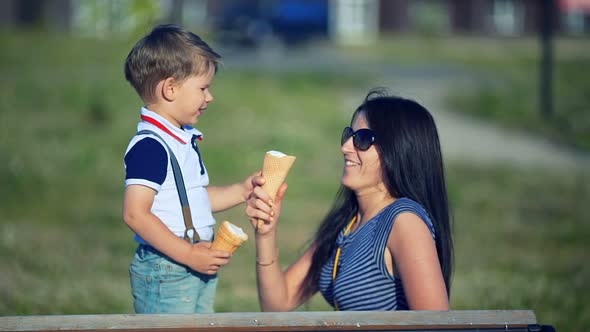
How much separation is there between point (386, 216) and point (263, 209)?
0.39m

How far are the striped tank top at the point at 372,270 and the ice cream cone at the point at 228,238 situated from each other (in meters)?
0.40

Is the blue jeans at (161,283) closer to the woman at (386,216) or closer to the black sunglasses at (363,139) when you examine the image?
the woman at (386,216)

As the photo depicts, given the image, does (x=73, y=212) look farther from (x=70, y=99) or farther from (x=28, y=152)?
(x=70, y=99)

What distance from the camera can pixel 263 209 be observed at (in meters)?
2.74

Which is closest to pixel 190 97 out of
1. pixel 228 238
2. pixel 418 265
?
pixel 228 238

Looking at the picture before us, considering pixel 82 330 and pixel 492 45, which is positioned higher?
pixel 82 330

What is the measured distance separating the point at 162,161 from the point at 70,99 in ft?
35.7

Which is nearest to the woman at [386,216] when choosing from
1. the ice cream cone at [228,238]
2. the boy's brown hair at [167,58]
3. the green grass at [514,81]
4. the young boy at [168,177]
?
the ice cream cone at [228,238]

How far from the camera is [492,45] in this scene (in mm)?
30891

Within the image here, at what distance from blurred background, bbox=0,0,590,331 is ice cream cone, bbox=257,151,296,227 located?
0.86 metres

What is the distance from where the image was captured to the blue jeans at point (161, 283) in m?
2.87

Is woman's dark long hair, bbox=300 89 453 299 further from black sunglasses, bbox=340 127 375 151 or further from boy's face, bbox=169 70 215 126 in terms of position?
boy's face, bbox=169 70 215 126

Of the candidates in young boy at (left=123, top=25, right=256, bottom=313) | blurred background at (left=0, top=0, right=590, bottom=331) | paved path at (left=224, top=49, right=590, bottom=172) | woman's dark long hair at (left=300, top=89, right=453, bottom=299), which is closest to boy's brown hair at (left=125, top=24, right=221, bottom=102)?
young boy at (left=123, top=25, right=256, bottom=313)

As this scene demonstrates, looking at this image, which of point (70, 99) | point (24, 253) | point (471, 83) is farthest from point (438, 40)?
point (24, 253)
